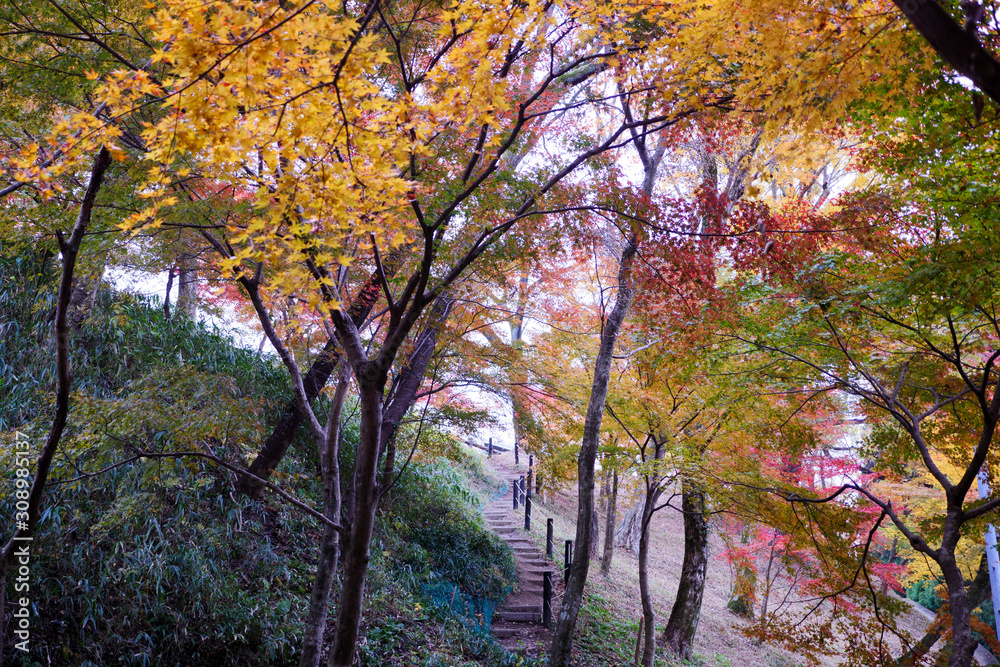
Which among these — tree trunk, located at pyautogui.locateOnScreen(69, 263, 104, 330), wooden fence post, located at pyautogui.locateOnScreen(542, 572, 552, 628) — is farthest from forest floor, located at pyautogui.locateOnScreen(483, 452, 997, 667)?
tree trunk, located at pyautogui.locateOnScreen(69, 263, 104, 330)

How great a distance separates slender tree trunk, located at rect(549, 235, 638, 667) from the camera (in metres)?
5.96

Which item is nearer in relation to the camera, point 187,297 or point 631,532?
point 187,297

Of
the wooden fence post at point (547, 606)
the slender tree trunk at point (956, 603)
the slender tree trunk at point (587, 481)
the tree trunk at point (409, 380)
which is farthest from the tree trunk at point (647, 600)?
the tree trunk at point (409, 380)

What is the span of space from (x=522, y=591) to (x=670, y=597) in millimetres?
5438

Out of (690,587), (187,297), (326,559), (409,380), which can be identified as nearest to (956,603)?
(326,559)

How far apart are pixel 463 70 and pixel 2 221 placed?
3.55m

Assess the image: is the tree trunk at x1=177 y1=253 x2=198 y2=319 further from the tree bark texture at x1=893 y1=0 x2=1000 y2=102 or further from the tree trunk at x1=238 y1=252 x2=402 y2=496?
the tree bark texture at x1=893 y1=0 x2=1000 y2=102

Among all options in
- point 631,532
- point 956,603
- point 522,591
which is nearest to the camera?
point 956,603

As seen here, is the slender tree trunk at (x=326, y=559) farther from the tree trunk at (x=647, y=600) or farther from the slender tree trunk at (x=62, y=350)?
the tree trunk at (x=647, y=600)

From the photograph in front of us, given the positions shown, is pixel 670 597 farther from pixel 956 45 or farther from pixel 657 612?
pixel 956 45

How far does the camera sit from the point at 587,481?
21.1 feet

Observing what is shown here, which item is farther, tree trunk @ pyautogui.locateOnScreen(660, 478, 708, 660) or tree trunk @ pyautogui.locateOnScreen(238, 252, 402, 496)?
tree trunk @ pyautogui.locateOnScreen(660, 478, 708, 660)

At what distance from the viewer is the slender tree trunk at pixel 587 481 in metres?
5.96

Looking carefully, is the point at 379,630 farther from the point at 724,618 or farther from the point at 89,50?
the point at 724,618
